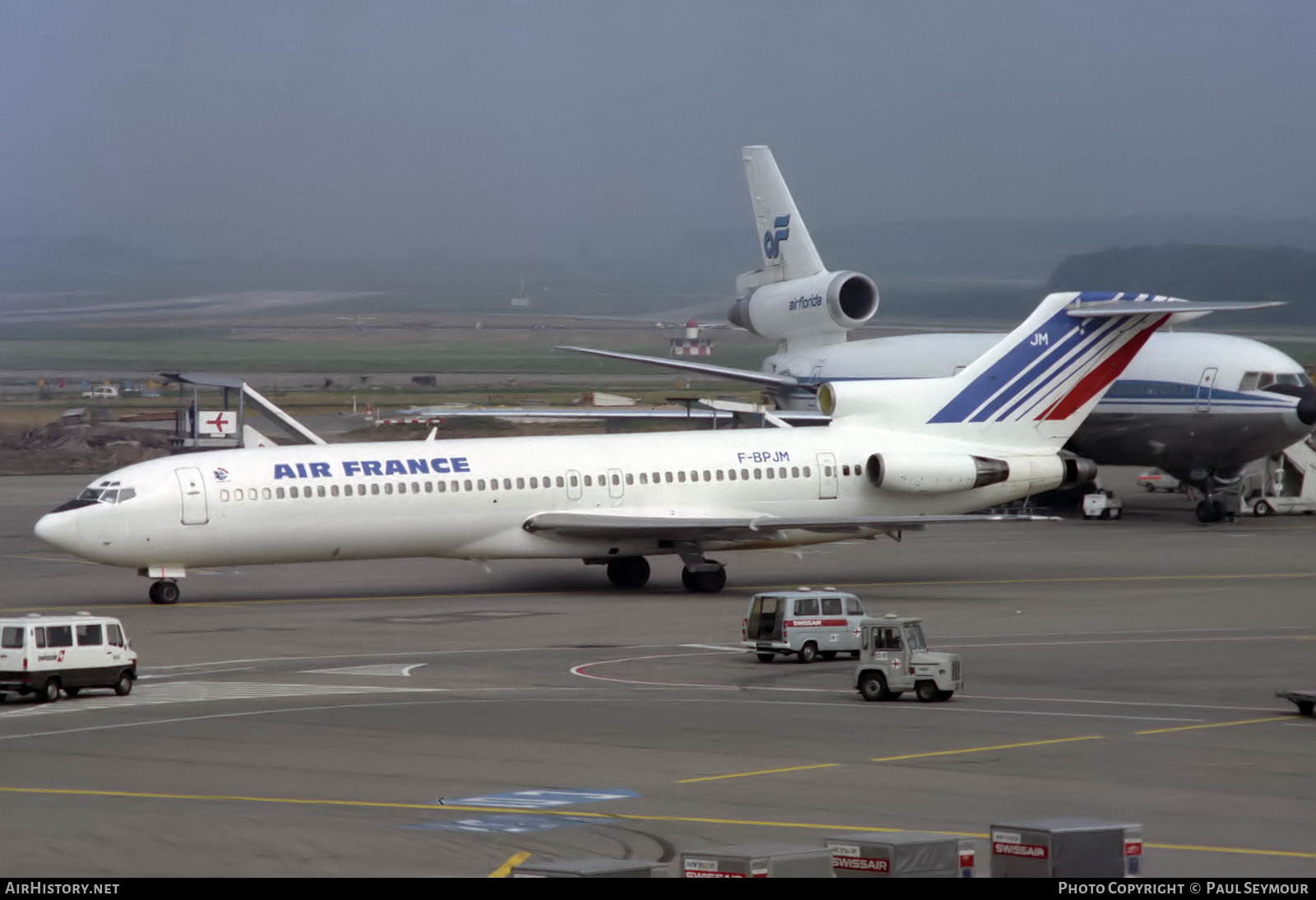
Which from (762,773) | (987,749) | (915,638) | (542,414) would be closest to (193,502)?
(915,638)

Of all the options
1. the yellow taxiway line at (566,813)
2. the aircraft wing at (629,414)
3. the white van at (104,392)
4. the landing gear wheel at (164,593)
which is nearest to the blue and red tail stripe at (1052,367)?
the aircraft wing at (629,414)

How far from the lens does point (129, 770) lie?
20328 millimetres

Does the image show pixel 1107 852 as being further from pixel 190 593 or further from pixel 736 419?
pixel 736 419

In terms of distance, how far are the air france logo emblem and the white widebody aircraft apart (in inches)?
2.6

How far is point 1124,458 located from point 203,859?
46515mm

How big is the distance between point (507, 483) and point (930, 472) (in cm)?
1037

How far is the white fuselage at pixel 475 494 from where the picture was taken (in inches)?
1505

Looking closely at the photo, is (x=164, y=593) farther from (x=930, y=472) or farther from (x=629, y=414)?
(x=629, y=414)

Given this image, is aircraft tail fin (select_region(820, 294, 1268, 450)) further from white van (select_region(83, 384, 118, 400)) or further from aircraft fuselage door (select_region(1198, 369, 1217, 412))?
white van (select_region(83, 384, 118, 400))

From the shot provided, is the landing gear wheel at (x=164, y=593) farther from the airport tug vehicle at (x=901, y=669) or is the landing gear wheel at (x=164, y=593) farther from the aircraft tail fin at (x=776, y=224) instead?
the aircraft tail fin at (x=776, y=224)

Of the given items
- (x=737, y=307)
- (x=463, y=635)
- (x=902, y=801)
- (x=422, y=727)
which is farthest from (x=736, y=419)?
(x=902, y=801)

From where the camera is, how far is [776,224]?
68312 millimetres

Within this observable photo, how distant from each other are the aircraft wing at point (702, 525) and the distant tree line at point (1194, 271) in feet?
329
